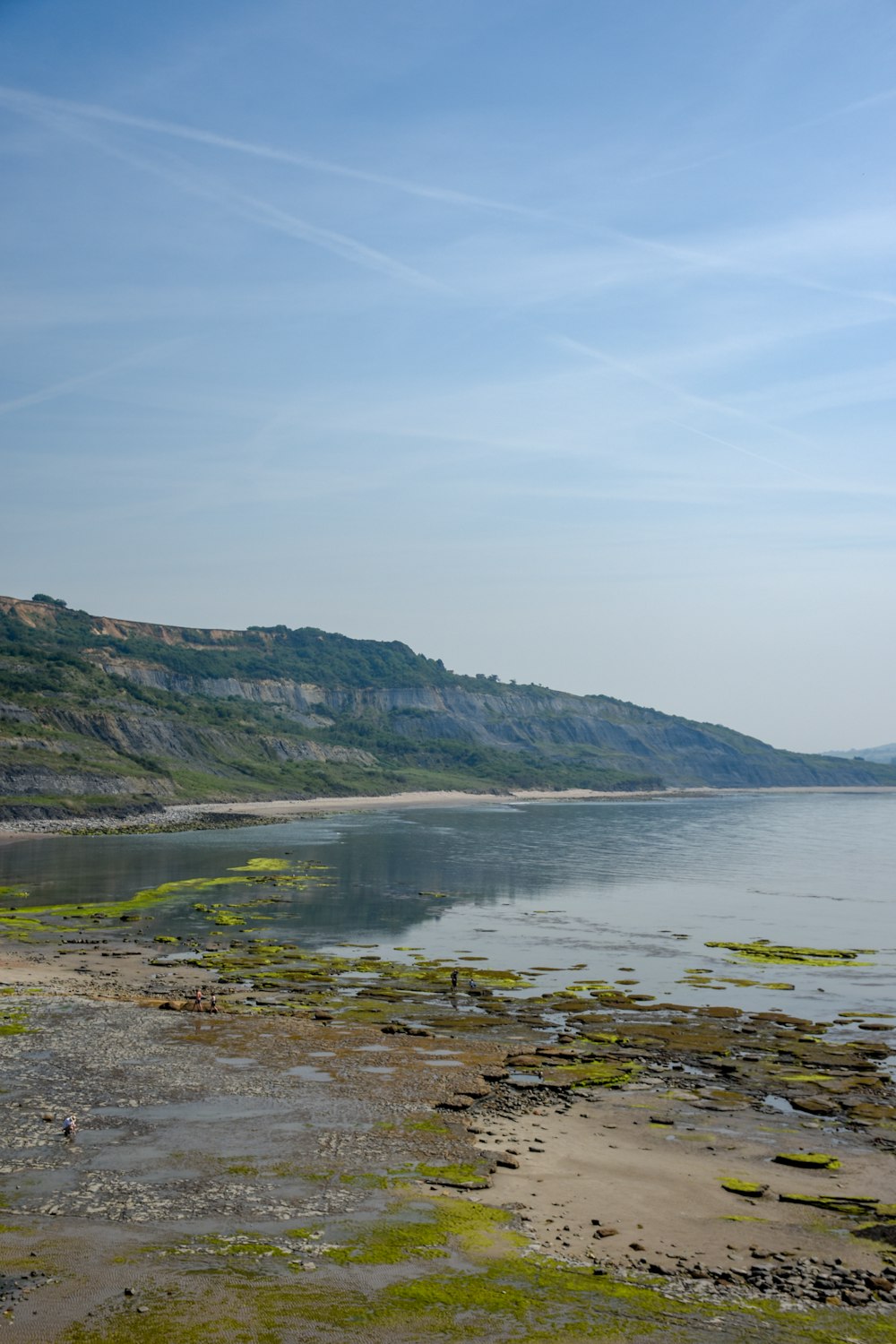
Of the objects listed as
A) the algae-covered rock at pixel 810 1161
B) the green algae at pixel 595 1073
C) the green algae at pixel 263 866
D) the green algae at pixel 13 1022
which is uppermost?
the algae-covered rock at pixel 810 1161

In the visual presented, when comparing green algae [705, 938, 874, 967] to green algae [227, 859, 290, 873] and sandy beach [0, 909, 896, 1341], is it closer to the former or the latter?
sandy beach [0, 909, 896, 1341]

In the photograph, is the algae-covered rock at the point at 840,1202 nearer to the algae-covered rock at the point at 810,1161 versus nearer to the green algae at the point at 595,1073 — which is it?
the algae-covered rock at the point at 810,1161

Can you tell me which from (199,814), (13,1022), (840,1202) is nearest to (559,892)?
(13,1022)

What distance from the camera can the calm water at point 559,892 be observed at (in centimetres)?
4688

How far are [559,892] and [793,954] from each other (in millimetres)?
24745

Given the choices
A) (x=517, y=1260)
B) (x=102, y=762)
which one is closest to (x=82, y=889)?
(x=517, y=1260)

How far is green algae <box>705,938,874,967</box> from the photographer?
47312 millimetres

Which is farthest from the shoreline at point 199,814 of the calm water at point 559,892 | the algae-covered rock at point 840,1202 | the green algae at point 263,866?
the algae-covered rock at point 840,1202

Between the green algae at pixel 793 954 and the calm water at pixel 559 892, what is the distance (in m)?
1.04

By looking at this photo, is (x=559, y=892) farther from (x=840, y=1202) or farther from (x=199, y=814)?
(x=199, y=814)

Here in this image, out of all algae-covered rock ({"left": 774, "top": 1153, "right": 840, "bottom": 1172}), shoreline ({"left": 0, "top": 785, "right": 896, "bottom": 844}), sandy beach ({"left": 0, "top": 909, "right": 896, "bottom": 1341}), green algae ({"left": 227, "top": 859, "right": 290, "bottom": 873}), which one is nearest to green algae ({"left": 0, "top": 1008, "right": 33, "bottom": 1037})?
sandy beach ({"left": 0, "top": 909, "right": 896, "bottom": 1341})

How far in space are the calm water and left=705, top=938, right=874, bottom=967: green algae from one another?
104 centimetres

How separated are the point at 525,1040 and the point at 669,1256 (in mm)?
14666

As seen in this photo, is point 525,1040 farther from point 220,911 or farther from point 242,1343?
point 220,911
